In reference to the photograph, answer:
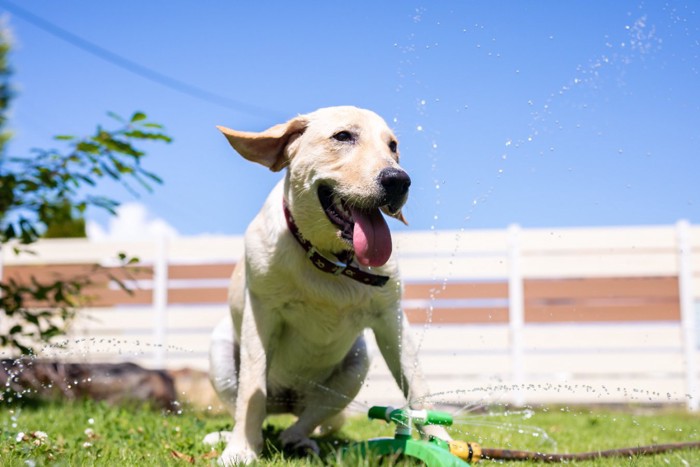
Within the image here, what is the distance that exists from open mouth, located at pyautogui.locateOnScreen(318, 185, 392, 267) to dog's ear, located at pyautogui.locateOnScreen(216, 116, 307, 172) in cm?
31

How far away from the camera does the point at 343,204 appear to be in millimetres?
2896

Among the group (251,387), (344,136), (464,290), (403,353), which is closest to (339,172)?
(344,136)

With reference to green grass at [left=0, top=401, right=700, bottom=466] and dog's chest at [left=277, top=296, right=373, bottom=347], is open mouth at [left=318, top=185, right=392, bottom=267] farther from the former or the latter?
green grass at [left=0, top=401, right=700, bottom=466]

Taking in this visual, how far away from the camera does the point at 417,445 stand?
7.72 ft

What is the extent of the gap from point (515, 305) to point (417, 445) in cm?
726

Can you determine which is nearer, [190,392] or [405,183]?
[405,183]

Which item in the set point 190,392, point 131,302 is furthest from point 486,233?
point 131,302

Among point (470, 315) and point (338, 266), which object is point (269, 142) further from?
point (470, 315)

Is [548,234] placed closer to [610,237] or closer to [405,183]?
[610,237]

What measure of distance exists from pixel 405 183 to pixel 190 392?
5.30 meters

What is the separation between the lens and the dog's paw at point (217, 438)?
3.45 metres

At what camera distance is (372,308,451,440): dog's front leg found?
316cm

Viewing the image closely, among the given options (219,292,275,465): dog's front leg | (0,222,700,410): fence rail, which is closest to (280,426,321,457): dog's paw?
(219,292,275,465): dog's front leg

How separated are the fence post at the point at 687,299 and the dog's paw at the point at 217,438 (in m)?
7.24
